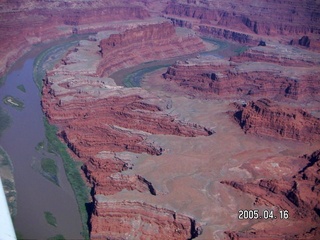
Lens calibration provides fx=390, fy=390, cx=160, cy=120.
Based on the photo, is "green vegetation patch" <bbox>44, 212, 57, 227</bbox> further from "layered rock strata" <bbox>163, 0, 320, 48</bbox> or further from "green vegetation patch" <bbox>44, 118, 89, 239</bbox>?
"layered rock strata" <bbox>163, 0, 320, 48</bbox>

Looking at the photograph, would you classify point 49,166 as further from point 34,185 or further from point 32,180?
point 34,185

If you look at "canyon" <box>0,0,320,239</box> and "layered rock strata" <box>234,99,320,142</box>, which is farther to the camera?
"layered rock strata" <box>234,99,320,142</box>

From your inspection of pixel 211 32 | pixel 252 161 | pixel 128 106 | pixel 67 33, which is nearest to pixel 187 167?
pixel 252 161

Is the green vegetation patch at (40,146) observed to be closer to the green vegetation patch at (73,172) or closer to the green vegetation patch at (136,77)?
the green vegetation patch at (73,172)

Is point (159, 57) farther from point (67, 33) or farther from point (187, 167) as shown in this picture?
point (187, 167)

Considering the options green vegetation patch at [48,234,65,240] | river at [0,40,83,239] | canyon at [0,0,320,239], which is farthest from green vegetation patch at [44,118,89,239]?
green vegetation patch at [48,234,65,240]

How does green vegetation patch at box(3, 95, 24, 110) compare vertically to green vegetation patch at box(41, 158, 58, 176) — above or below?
above

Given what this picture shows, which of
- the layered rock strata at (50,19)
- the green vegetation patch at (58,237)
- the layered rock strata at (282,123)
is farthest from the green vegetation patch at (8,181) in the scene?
the layered rock strata at (50,19)

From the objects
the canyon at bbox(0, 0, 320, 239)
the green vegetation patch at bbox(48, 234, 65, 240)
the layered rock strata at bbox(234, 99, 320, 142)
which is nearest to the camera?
the canyon at bbox(0, 0, 320, 239)
